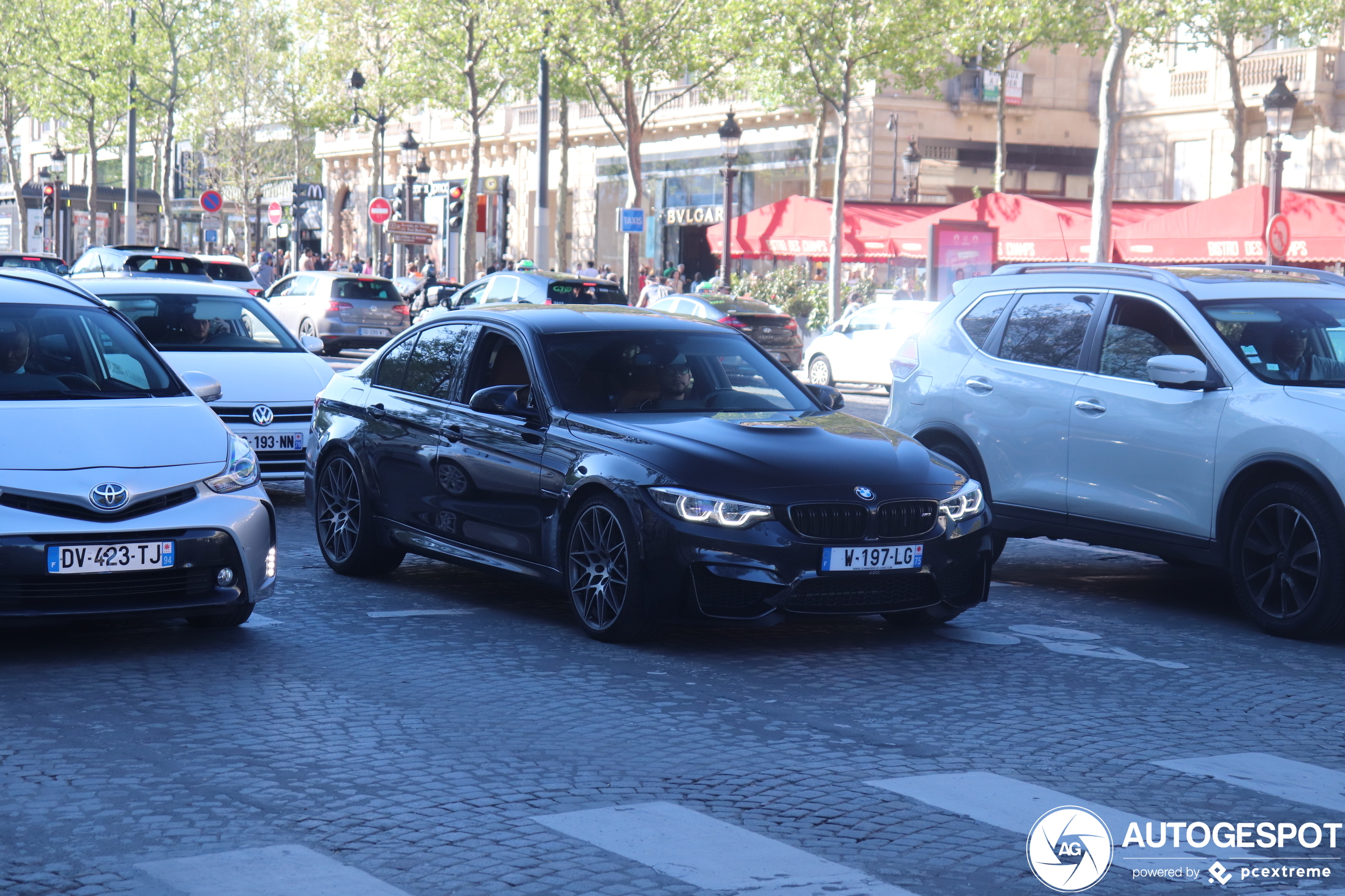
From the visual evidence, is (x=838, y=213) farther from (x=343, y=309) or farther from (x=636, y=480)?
(x=636, y=480)

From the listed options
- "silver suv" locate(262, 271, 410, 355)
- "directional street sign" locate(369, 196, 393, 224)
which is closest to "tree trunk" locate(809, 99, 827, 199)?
"directional street sign" locate(369, 196, 393, 224)

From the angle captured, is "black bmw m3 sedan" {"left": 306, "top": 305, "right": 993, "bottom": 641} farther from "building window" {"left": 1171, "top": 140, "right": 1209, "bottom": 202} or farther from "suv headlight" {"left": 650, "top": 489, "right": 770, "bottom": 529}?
"building window" {"left": 1171, "top": 140, "right": 1209, "bottom": 202}

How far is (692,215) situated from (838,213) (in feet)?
62.5

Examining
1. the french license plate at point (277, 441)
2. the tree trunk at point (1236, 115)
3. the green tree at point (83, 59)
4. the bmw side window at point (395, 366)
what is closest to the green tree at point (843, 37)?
the tree trunk at point (1236, 115)

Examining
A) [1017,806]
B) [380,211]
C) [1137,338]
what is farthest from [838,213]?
[1017,806]

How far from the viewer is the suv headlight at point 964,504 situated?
770 centimetres

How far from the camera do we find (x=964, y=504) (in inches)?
307

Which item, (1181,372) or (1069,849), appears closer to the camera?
(1069,849)

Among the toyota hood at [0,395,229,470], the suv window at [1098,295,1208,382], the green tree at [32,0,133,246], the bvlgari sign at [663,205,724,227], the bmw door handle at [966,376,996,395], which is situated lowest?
the toyota hood at [0,395,229,470]

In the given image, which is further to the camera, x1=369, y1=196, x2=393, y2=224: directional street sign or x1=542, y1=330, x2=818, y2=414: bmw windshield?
x1=369, y1=196, x2=393, y2=224: directional street sign

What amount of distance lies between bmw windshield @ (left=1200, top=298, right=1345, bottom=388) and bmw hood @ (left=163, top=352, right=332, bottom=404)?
645cm

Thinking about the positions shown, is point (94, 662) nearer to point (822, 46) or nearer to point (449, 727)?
point (449, 727)

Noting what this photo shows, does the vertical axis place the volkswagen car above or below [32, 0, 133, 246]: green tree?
below

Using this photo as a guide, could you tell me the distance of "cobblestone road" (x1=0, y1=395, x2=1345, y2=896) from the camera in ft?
15.3
